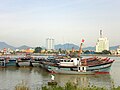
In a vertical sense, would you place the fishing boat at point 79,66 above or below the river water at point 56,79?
above

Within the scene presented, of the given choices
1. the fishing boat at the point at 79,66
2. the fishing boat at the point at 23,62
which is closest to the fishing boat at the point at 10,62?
the fishing boat at the point at 23,62

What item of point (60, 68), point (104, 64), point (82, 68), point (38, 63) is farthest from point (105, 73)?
point (38, 63)

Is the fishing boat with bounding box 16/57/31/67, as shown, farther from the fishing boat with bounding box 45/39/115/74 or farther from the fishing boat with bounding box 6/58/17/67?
the fishing boat with bounding box 45/39/115/74

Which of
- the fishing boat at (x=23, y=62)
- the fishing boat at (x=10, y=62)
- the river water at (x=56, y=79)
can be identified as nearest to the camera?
the river water at (x=56, y=79)

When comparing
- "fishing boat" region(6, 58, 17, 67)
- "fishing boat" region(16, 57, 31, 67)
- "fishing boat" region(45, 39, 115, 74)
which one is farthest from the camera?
"fishing boat" region(16, 57, 31, 67)

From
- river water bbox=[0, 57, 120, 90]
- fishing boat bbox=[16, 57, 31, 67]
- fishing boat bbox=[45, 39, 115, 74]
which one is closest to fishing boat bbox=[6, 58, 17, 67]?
fishing boat bbox=[16, 57, 31, 67]

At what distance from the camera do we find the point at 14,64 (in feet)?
202

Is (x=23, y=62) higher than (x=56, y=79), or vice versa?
(x=23, y=62)

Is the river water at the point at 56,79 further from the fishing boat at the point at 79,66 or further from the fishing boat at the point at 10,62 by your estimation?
the fishing boat at the point at 10,62

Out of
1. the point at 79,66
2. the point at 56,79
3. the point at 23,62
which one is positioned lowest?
the point at 56,79

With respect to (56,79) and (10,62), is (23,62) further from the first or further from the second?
(56,79)

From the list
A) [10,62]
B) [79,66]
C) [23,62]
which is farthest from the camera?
[23,62]

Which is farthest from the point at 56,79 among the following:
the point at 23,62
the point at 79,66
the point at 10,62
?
the point at 23,62

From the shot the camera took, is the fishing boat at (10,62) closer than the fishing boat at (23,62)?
Yes
